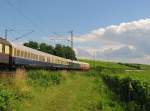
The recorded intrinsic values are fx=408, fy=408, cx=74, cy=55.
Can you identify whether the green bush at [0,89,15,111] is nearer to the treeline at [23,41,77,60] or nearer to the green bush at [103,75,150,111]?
the green bush at [103,75,150,111]

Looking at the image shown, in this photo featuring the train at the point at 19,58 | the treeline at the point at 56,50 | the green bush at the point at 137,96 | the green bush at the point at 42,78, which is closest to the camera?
the green bush at the point at 137,96

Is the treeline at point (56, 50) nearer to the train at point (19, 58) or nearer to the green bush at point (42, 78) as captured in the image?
the train at point (19, 58)

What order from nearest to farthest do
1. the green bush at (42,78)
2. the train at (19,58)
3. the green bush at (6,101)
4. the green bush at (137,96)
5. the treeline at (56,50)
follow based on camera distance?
the green bush at (6,101)
the green bush at (137,96)
the green bush at (42,78)
the train at (19,58)
the treeline at (56,50)

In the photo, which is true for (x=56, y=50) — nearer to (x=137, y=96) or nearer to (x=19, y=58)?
(x=19, y=58)

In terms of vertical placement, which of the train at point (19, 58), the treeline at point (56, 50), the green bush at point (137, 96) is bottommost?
the green bush at point (137, 96)

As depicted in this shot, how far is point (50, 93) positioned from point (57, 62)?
4425cm

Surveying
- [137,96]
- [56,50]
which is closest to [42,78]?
[137,96]

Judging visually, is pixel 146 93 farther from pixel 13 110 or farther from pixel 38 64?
pixel 38 64

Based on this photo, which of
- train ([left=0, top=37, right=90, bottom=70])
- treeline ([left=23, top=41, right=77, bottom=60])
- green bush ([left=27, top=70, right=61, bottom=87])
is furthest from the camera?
treeline ([left=23, top=41, right=77, bottom=60])

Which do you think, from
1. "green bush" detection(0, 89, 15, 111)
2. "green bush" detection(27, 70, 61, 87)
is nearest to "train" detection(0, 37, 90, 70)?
"green bush" detection(27, 70, 61, 87)

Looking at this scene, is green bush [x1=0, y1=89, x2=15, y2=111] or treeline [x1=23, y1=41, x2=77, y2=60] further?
treeline [x1=23, y1=41, x2=77, y2=60]

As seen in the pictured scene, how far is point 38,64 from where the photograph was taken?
55531 millimetres

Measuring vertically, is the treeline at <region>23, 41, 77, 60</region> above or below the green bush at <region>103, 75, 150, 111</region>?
above

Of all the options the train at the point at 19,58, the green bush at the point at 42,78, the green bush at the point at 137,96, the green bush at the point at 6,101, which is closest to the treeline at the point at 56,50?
the train at the point at 19,58
